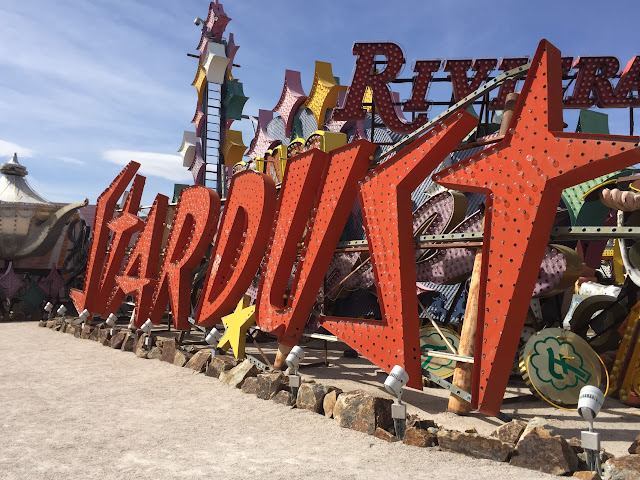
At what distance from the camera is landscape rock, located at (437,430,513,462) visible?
5.28m

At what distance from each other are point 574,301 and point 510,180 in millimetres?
9359

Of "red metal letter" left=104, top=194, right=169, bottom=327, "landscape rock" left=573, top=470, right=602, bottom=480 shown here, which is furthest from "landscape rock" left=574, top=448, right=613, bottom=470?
"red metal letter" left=104, top=194, right=169, bottom=327

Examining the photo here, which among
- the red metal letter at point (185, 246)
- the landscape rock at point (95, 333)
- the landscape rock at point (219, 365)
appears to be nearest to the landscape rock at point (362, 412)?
the landscape rock at point (219, 365)

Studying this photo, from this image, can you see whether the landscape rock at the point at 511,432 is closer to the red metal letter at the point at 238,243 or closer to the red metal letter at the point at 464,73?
the red metal letter at the point at 238,243

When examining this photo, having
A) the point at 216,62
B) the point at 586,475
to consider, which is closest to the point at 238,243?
the point at 586,475

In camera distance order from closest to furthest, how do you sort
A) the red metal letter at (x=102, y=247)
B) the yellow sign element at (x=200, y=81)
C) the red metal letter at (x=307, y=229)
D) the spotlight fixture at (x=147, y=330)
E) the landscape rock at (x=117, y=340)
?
the red metal letter at (x=307, y=229) → the spotlight fixture at (x=147, y=330) → the landscape rock at (x=117, y=340) → the red metal letter at (x=102, y=247) → the yellow sign element at (x=200, y=81)

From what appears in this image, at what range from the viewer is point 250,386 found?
8352 millimetres

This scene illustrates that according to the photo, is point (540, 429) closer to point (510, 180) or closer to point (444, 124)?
point (510, 180)

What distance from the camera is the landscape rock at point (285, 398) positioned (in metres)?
7.58

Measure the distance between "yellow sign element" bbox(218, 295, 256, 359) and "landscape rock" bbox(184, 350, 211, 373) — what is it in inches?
12.3

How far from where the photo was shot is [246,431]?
6.51 m

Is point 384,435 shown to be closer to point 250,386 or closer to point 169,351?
point 250,386

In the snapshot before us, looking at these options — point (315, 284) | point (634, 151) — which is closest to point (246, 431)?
point (315, 284)

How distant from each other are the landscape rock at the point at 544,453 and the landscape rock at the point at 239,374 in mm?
4495
